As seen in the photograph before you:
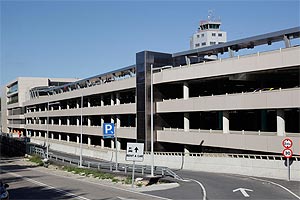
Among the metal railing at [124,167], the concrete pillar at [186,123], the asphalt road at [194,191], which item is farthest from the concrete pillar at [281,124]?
the concrete pillar at [186,123]

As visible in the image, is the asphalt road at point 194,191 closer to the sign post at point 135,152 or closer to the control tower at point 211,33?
the sign post at point 135,152

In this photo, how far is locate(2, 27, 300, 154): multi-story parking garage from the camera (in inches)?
1292

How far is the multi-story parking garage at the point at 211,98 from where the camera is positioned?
32812 millimetres

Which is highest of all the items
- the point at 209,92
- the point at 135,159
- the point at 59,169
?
the point at 209,92

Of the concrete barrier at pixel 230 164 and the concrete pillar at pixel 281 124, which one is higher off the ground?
the concrete pillar at pixel 281 124

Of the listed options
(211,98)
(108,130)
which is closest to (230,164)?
(211,98)

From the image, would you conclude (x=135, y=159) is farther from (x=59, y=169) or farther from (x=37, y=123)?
(x=37, y=123)

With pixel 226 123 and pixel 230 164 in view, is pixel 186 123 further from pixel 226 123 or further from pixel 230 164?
pixel 230 164

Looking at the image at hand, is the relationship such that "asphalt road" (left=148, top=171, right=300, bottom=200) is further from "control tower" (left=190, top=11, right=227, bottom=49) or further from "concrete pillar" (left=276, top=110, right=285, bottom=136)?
"control tower" (left=190, top=11, right=227, bottom=49)

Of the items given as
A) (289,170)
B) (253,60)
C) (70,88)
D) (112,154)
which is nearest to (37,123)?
(70,88)

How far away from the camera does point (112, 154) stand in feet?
176

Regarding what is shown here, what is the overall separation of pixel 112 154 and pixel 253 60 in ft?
83.3

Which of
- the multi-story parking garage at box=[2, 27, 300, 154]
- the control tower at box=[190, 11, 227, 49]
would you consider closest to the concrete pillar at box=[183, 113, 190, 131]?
the multi-story parking garage at box=[2, 27, 300, 154]

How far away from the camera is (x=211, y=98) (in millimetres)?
39344
